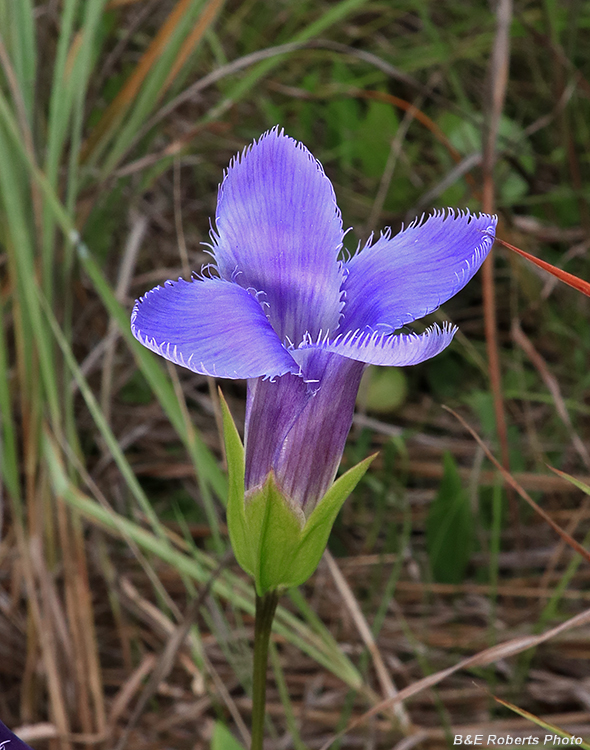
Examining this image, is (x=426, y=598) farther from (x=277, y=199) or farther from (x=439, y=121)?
(x=439, y=121)

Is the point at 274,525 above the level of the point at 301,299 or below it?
below

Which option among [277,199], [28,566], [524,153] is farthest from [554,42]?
[28,566]

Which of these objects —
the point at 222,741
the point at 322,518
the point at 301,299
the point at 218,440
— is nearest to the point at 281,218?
the point at 301,299

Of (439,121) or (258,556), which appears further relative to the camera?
(439,121)

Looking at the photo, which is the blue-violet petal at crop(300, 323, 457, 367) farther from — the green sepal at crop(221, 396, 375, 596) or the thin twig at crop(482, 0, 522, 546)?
the thin twig at crop(482, 0, 522, 546)

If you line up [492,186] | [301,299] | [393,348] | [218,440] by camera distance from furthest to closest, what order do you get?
[218,440]
[492,186]
[301,299]
[393,348]

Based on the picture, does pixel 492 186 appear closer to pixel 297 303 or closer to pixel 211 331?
pixel 297 303
